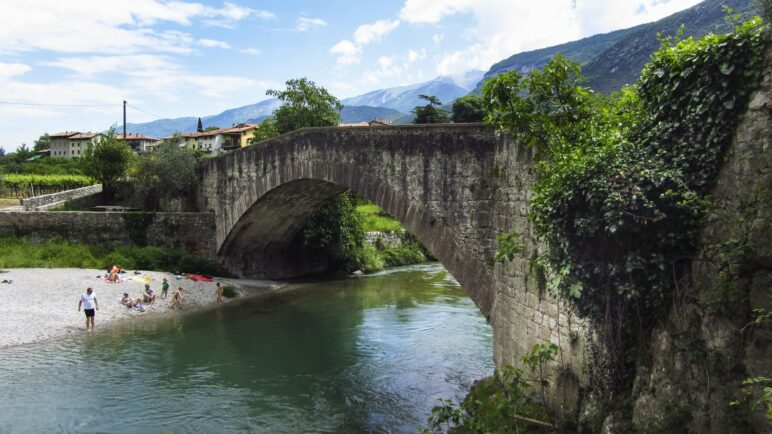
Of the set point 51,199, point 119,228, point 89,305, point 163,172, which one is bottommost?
point 89,305

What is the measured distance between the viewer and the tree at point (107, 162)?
1169 inches

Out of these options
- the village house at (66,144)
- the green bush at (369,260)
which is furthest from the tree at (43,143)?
the green bush at (369,260)

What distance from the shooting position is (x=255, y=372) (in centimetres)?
1359

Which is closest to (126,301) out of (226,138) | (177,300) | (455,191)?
(177,300)

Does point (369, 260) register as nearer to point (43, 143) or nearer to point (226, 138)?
point (226, 138)

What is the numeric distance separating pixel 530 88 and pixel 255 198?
600 inches

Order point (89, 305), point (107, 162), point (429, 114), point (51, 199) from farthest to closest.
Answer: point (429, 114) < point (107, 162) < point (51, 199) < point (89, 305)

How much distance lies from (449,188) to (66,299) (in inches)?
526

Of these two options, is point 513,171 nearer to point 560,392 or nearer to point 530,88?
point 530,88

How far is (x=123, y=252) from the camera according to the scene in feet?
79.3

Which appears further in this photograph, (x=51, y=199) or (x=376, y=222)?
(x=376, y=222)

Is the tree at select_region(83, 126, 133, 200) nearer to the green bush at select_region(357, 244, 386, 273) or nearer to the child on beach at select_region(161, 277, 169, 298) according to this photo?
the child on beach at select_region(161, 277, 169, 298)

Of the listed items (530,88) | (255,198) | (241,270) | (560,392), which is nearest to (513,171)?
(530,88)

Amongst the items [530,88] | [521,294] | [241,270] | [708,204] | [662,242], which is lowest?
[241,270]
